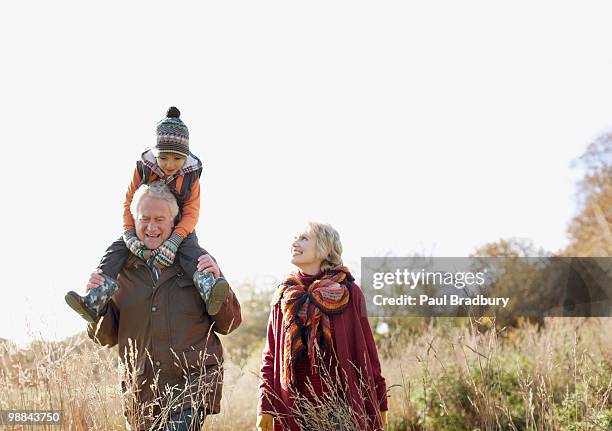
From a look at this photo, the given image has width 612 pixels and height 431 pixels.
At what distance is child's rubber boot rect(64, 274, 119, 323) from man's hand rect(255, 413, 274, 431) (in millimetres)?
1148

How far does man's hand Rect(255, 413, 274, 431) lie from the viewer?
4.38 meters

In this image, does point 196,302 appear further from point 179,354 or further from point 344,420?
point 344,420

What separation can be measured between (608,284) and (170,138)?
9.84 metres

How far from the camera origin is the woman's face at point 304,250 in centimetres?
464

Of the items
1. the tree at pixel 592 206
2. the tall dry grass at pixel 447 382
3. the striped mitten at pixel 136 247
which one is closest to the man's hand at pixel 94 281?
the striped mitten at pixel 136 247

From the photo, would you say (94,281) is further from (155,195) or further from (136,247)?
(155,195)

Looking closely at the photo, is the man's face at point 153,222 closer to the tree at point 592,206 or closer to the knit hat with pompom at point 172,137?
the knit hat with pompom at point 172,137

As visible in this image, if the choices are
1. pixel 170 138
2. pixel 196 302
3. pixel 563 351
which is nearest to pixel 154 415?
pixel 196 302

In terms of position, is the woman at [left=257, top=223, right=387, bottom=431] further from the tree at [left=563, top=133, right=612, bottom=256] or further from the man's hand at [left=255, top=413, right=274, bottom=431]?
the tree at [left=563, top=133, right=612, bottom=256]

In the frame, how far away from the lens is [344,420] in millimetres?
4070

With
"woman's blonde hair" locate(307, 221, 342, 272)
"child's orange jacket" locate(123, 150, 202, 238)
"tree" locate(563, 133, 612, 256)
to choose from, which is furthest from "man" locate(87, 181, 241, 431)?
"tree" locate(563, 133, 612, 256)

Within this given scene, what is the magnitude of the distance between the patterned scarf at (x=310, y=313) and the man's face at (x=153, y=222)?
91 centimetres

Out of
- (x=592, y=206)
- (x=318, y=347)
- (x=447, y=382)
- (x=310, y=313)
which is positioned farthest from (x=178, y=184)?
(x=592, y=206)

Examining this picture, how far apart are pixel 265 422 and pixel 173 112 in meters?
2.02
